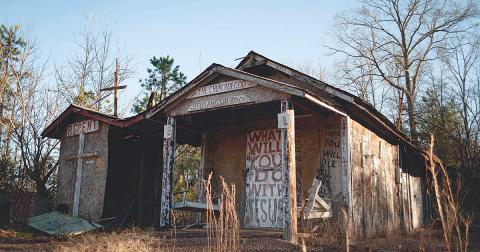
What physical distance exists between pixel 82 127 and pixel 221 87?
16.6ft

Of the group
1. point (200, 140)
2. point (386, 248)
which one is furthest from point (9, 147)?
point (386, 248)

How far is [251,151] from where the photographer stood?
11.8 metres

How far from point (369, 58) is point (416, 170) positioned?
41.2ft

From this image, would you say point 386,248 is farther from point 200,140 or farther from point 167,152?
point 200,140

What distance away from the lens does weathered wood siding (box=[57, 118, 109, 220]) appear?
38.4 ft

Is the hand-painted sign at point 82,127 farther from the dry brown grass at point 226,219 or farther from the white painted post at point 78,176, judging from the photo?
the dry brown grass at point 226,219

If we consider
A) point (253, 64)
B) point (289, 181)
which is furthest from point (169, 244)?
point (253, 64)

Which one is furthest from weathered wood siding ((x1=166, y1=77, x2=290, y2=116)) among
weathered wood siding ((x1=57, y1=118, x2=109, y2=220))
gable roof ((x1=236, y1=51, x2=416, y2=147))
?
weathered wood siding ((x1=57, y1=118, x2=109, y2=220))

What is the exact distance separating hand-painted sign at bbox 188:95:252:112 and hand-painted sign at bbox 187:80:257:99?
19 cm

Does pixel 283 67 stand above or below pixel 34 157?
above

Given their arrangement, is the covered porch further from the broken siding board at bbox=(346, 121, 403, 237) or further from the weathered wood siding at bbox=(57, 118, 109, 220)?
the weathered wood siding at bbox=(57, 118, 109, 220)

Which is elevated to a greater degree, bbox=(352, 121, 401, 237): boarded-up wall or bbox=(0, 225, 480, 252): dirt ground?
bbox=(352, 121, 401, 237): boarded-up wall

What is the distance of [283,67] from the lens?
1113 cm

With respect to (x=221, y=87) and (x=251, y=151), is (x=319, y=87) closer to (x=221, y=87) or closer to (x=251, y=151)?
(x=221, y=87)
